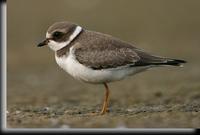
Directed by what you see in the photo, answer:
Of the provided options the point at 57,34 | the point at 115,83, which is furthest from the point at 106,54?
the point at 115,83

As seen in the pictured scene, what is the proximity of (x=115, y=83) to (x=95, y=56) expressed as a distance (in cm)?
484

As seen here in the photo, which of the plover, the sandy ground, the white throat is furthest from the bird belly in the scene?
the sandy ground

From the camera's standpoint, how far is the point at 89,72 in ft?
25.7

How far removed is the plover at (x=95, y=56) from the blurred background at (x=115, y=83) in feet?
1.86

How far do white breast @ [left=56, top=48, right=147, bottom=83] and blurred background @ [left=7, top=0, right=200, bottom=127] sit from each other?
51 centimetres

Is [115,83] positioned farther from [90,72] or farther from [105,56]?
[90,72]

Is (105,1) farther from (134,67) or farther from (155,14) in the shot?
(134,67)

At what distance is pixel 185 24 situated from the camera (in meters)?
17.1

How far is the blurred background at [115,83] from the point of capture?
7844 millimetres

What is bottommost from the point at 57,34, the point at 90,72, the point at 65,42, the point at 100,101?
the point at 100,101

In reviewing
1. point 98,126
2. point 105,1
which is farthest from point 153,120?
point 105,1

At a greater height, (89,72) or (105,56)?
(105,56)

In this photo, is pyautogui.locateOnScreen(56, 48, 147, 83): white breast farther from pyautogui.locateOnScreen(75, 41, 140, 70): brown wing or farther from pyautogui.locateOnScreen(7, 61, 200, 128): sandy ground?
pyautogui.locateOnScreen(7, 61, 200, 128): sandy ground

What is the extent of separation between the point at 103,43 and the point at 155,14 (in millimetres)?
9947
